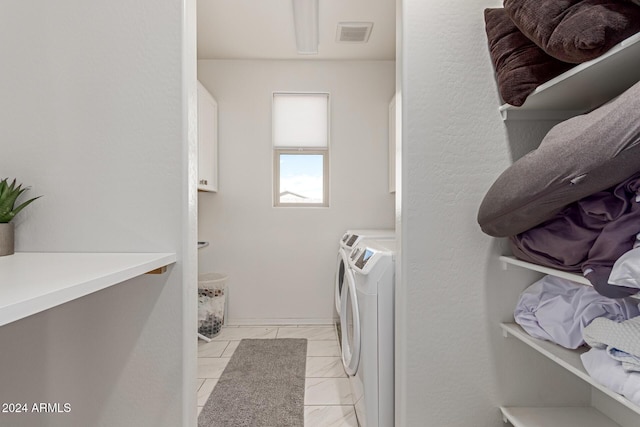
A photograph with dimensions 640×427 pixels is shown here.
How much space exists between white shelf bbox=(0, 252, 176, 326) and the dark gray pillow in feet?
3.34

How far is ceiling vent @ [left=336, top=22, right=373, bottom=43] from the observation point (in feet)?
9.44

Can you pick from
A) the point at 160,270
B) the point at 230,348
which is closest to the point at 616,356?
the point at 160,270

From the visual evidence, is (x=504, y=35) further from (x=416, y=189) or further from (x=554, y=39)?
(x=416, y=189)

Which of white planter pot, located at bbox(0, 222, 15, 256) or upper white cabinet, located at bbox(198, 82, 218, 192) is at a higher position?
upper white cabinet, located at bbox(198, 82, 218, 192)

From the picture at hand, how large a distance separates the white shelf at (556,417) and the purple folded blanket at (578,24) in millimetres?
1114

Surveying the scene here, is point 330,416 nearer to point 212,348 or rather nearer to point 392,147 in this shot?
point 212,348

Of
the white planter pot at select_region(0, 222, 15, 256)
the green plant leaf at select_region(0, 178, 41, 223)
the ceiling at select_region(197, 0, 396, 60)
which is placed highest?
the ceiling at select_region(197, 0, 396, 60)

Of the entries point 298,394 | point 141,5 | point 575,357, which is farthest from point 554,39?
point 298,394

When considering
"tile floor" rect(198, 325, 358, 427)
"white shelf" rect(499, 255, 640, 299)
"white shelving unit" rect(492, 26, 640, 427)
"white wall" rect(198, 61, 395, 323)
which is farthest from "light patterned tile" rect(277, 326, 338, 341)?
"white shelf" rect(499, 255, 640, 299)

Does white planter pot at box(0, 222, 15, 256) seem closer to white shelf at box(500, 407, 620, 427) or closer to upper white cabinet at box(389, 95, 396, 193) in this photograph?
white shelf at box(500, 407, 620, 427)

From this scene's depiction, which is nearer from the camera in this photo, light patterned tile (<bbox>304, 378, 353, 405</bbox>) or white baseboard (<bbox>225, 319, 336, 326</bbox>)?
light patterned tile (<bbox>304, 378, 353, 405</bbox>)

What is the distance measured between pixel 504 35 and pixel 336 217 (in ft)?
7.97

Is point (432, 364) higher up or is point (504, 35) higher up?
point (504, 35)

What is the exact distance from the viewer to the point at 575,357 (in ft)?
3.53
